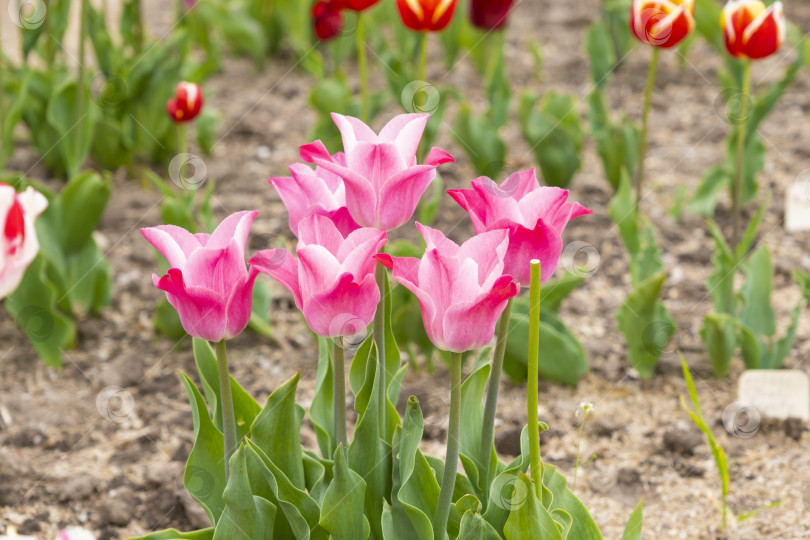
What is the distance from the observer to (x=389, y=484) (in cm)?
121

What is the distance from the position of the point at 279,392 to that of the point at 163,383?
0.95m

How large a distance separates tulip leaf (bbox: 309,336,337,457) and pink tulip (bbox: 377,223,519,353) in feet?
1.27

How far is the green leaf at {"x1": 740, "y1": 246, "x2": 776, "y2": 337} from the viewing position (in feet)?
6.49

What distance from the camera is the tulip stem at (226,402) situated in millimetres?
1052

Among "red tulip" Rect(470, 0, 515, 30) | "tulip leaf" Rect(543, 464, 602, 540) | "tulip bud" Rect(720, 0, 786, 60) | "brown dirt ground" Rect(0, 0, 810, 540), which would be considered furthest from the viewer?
"red tulip" Rect(470, 0, 515, 30)

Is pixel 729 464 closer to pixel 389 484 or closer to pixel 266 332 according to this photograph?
pixel 389 484

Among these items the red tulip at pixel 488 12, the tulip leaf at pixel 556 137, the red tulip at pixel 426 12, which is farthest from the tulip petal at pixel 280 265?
the red tulip at pixel 488 12

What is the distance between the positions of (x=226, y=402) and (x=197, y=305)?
162mm

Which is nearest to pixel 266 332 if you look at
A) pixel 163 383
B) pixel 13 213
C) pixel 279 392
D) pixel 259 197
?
pixel 163 383

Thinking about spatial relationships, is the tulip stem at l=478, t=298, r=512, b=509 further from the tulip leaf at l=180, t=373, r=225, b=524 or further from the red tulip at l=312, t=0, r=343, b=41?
the red tulip at l=312, t=0, r=343, b=41

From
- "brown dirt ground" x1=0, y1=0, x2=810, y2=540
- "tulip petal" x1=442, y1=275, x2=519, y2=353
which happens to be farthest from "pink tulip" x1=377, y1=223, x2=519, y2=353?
"brown dirt ground" x1=0, y1=0, x2=810, y2=540

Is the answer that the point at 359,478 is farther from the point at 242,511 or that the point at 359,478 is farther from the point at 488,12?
the point at 488,12

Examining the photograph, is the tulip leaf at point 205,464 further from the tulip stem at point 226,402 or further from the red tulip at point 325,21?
the red tulip at point 325,21

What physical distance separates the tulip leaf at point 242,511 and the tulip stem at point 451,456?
0.19m
